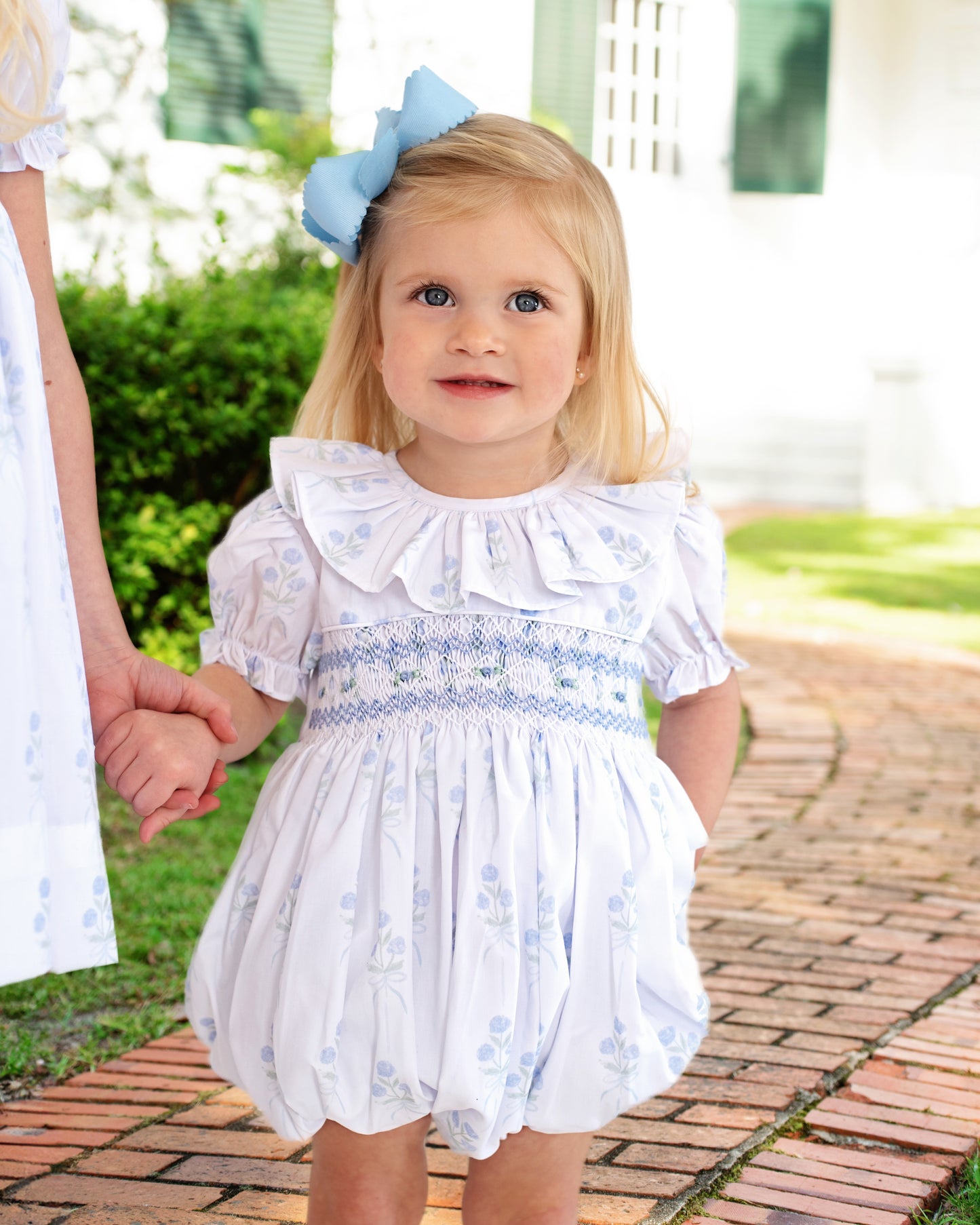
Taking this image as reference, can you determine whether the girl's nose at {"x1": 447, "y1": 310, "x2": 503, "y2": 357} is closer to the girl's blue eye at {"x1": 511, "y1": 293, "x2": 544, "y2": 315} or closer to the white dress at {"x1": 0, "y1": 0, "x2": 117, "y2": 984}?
the girl's blue eye at {"x1": 511, "y1": 293, "x2": 544, "y2": 315}

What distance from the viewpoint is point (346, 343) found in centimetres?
199

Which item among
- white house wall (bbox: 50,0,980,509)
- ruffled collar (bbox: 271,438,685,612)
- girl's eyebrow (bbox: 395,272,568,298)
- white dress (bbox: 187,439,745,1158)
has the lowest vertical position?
white dress (bbox: 187,439,745,1158)

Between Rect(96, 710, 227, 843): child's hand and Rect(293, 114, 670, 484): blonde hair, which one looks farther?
Rect(293, 114, 670, 484): blonde hair

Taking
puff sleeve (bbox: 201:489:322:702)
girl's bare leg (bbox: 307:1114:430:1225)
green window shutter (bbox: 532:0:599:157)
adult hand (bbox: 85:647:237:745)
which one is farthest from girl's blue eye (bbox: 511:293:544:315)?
green window shutter (bbox: 532:0:599:157)

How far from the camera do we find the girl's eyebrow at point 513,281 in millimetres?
1734

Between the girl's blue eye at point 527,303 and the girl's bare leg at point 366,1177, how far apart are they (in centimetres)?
100

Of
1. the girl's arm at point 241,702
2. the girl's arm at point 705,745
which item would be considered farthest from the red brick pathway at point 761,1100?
the girl's arm at point 241,702

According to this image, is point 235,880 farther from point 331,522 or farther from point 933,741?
point 933,741

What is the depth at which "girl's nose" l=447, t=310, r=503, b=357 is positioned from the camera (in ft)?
5.59

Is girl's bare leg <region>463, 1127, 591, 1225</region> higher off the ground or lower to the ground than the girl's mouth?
lower

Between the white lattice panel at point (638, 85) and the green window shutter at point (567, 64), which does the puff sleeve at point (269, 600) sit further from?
the white lattice panel at point (638, 85)

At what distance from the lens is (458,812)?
1.66m

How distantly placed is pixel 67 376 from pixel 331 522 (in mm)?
368

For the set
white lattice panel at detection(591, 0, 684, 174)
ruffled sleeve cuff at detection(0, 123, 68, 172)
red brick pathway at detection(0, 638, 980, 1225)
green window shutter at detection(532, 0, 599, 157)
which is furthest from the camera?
white lattice panel at detection(591, 0, 684, 174)
